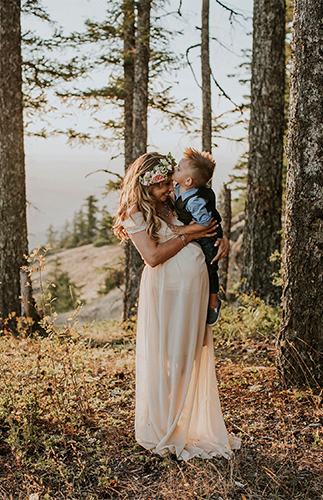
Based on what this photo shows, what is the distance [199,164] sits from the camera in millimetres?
3338

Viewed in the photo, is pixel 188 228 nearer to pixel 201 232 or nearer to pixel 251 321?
pixel 201 232

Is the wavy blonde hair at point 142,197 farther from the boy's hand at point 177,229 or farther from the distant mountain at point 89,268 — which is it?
the distant mountain at point 89,268

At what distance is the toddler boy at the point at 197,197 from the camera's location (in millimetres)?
3355

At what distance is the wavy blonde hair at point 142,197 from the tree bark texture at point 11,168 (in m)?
4.77

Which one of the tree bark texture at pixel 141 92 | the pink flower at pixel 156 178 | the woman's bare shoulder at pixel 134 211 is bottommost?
the woman's bare shoulder at pixel 134 211

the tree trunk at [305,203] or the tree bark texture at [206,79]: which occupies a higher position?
the tree bark texture at [206,79]

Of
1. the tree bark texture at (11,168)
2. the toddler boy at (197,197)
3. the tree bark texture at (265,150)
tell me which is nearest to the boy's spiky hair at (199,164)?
the toddler boy at (197,197)

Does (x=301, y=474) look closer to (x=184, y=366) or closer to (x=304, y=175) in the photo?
(x=184, y=366)

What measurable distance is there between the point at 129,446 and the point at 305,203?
272 centimetres

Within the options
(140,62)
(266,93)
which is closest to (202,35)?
(140,62)

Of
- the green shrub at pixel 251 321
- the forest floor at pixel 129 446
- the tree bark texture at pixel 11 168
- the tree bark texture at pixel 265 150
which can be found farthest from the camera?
the tree bark texture at pixel 11 168

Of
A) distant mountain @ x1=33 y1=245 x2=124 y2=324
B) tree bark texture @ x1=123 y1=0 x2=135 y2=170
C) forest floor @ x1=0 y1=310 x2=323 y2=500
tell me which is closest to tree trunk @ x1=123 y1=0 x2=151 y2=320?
tree bark texture @ x1=123 y1=0 x2=135 y2=170

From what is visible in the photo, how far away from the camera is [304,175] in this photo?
4.27 meters

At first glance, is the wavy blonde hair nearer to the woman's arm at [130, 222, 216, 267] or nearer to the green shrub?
the woman's arm at [130, 222, 216, 267]
